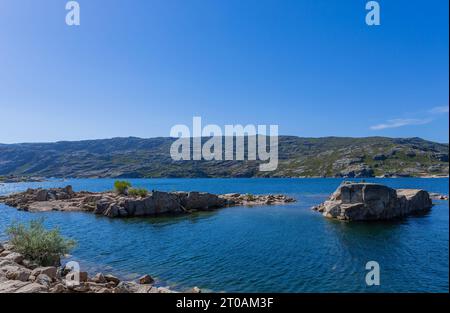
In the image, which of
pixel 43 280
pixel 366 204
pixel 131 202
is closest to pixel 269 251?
pixel 43 280

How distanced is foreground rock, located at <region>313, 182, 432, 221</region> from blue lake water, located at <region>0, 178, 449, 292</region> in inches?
150

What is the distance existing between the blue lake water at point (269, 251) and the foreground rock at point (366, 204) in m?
3.81

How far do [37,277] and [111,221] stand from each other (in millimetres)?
47294

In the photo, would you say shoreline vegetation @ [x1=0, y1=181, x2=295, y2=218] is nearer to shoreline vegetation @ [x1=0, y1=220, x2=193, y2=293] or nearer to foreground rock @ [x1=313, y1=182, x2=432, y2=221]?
foreground rock @ [x1=313, y1=182, x2=432, y2=221]

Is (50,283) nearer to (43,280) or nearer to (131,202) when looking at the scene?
(43,280)

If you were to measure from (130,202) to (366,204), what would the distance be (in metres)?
54.6

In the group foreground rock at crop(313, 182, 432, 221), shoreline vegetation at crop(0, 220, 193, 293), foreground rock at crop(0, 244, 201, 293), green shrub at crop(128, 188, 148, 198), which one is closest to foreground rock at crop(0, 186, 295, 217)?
green shrub at crop(128, 188, 148, 198)

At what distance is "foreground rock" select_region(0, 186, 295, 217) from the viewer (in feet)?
258

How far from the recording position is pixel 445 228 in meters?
52.4

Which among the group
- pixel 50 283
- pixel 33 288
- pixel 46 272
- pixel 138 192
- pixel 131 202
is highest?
pixel 33 288

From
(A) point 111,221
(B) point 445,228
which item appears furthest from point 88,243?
(B) point 445,228

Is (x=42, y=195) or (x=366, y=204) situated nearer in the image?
(x=366, y=204)

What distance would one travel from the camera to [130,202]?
259ft
